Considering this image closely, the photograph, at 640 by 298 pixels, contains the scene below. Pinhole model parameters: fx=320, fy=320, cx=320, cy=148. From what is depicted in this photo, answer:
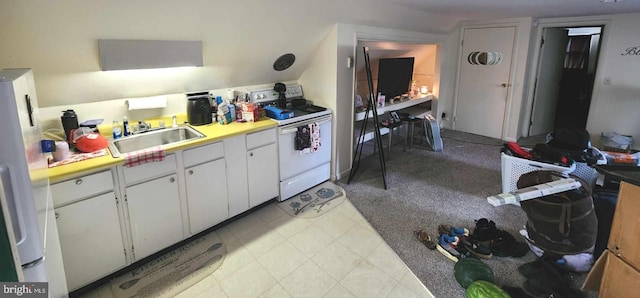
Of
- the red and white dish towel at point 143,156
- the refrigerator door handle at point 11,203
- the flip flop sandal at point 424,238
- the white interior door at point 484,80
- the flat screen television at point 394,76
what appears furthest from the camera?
the white interior door at point 484,80

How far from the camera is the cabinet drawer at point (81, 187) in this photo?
1.85 metres

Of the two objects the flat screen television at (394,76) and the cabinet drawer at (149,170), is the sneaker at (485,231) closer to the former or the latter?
the flat screen television at (394,76)

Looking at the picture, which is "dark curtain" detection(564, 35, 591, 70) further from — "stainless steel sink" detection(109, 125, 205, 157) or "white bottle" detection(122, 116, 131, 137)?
"white bottle" detection(122, 116, 131, 137)

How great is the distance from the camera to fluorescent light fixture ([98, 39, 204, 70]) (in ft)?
7.03

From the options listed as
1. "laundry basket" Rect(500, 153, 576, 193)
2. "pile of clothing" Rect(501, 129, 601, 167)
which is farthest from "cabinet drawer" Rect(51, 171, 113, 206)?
"pile of clothing" Rect(501, 129, 601, 167)

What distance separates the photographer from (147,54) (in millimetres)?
2312

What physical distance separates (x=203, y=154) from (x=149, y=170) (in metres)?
0.41

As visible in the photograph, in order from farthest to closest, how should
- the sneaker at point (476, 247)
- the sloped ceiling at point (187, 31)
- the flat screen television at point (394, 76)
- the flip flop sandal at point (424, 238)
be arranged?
the flat screen television at point (394, 76)
the flip flop sandal at point (424, 238)
the sneaker at point (476, 247)
the sloped ceiling at point (187, 31)

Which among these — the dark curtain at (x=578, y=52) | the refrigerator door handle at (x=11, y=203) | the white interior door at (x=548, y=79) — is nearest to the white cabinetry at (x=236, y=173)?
the refrigerator door handle at (x=11, y=203)

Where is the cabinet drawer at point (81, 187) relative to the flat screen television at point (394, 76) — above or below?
below

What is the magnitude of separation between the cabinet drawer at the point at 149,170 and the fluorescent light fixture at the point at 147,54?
27.5 inches

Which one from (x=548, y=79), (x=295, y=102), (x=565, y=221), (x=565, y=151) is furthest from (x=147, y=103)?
(x=548, y=79)

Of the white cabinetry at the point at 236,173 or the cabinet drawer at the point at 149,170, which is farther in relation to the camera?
the white cabinetry at the point at 236,173

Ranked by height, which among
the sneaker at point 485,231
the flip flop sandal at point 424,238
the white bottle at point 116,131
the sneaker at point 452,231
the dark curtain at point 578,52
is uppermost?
the dark curtain at point 578,52
